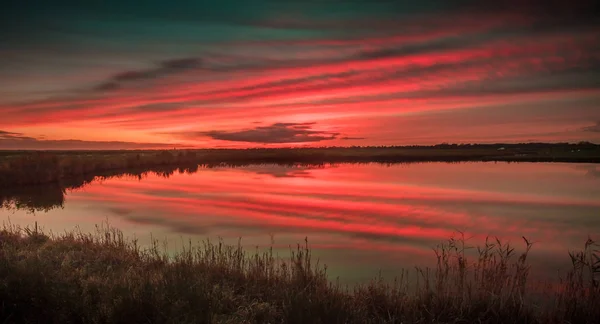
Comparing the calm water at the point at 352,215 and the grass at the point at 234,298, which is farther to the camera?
the calm water at the point at 352,215

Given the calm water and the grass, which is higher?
the grass

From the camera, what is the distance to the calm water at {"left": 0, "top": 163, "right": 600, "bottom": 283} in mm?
15008

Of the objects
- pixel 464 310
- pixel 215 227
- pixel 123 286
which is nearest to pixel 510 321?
pixel 464 310

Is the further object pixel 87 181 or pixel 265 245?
pixel 87 181

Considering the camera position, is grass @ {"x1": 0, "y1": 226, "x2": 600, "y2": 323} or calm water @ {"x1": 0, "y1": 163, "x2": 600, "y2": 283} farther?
calm water @ {"x1": 0, "y1": 163, "x2": 600, "y2": 283}

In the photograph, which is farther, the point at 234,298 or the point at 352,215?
the point at 352,215

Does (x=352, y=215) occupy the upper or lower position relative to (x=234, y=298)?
lower

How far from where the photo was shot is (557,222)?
19.7 meters

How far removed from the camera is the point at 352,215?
22203mm

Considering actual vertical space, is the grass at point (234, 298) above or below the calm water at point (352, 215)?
above

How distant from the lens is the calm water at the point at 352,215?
49.2 ft

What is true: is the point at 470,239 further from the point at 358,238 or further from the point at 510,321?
the point at 510,321

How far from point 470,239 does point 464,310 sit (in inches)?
380

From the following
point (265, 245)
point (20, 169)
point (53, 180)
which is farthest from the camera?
point (53, 180)
